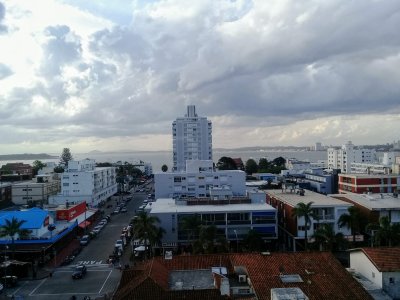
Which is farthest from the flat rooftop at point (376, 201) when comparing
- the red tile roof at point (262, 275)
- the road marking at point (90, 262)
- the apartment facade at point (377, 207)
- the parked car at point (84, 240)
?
the parked car at point (84, 240)

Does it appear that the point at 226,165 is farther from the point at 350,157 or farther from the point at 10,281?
the point at 10,281

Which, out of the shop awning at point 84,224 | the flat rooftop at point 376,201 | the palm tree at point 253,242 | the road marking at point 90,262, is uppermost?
the flat rooftop at point 376,201

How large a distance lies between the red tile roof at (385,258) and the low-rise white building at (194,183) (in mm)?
39403

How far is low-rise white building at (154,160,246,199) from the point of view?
68812 millimetres

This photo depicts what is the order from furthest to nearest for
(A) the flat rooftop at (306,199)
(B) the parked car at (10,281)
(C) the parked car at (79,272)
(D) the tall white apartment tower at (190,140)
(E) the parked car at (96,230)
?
(D) the tall white apartment tower at (190,140)
(E) the parked car at (96,230)
(A) the flat rooftop at (306,199)
(C) the parked car at (79,272)
(B) the parked car at (10,281)

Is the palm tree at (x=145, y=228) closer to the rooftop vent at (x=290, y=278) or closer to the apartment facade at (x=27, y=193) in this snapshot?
the rooftop vent at (x=290, y=278)

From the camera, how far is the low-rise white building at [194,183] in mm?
68812

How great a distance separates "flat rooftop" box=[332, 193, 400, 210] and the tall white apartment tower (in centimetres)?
6330

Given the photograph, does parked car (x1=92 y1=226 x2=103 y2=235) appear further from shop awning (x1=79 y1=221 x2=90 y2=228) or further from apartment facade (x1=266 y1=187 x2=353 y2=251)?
apartment facade (x1=266 y1=187 x2=353 y2=251)

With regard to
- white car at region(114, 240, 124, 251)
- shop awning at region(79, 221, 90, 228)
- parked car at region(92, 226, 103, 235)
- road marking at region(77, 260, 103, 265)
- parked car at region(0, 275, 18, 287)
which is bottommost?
road marking at region(77, 260, 103, 265)

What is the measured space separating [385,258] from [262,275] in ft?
28.5

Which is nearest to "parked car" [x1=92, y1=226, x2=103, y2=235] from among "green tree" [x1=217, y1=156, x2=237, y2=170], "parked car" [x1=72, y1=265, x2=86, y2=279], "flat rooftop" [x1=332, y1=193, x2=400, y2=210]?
"parked car" [x1=72, y1=265, x2=86, y2=279]

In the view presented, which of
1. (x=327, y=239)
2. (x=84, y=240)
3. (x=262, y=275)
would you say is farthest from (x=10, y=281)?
(x=327, y=239)

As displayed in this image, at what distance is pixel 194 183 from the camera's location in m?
69.6
